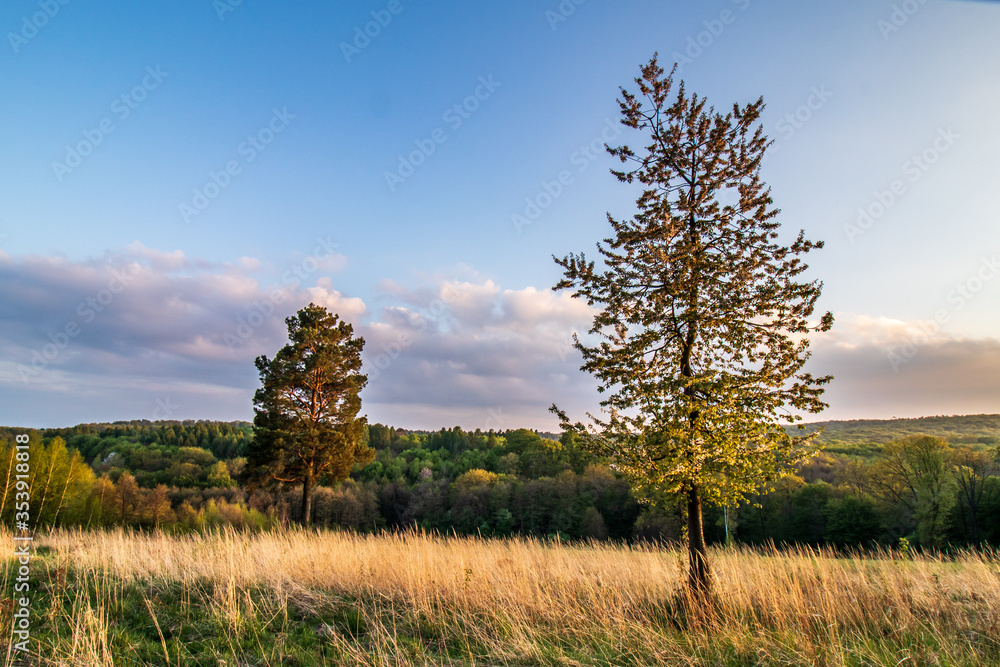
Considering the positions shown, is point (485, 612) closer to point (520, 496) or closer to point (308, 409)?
point (308, 409)

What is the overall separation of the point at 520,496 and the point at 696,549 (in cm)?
5766

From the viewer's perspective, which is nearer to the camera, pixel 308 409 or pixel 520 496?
pixel 308 409

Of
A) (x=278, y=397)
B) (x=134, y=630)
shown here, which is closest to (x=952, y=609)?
(x=134, y=630)

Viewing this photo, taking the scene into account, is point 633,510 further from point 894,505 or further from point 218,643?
point 218,643

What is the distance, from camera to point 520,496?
2372 inches

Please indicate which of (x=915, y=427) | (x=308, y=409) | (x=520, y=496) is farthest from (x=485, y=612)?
(x=915, y=427)

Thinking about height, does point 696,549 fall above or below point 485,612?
above

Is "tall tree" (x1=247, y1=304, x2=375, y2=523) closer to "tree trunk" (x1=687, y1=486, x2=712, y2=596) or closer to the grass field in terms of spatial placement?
the grass field

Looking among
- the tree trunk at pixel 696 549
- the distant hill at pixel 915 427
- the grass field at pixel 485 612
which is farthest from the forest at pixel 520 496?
the distant hill at pixel 915 427

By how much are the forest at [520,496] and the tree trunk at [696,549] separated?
1.12ft

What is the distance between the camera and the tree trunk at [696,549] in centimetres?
572

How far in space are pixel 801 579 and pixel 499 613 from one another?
15.4 ft

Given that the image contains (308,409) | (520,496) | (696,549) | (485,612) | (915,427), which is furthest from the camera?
(915,427)

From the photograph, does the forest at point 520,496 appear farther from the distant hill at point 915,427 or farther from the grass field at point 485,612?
the distant hill at point 915,427
